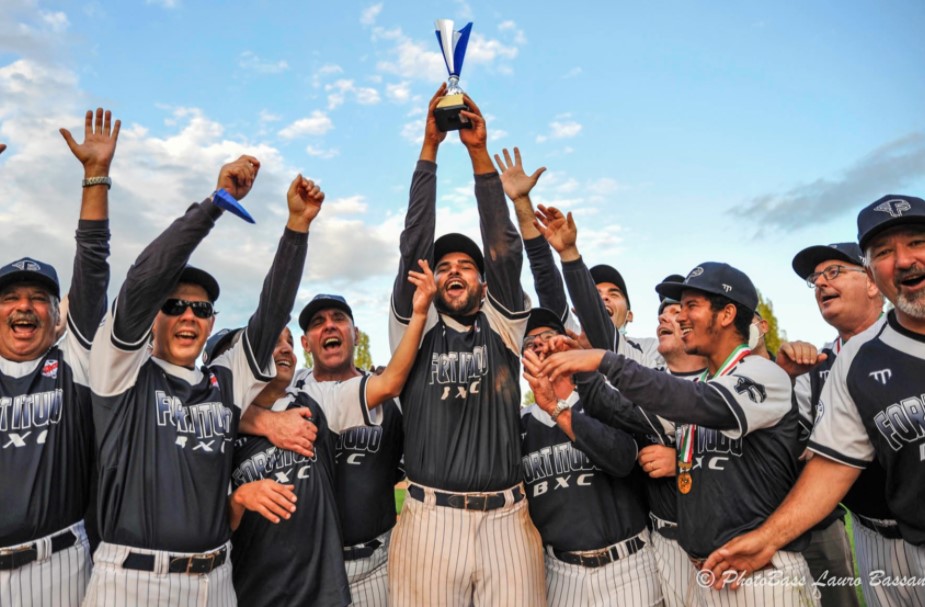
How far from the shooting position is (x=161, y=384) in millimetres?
3822

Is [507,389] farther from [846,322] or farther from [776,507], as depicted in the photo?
[846,322]

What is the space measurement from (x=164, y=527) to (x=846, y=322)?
4.87 metres

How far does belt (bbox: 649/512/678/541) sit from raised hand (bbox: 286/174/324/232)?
309 centimetres

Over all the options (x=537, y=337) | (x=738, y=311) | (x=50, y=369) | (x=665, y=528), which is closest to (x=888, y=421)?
(x=738, y=311)

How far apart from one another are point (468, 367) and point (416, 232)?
3.34ft

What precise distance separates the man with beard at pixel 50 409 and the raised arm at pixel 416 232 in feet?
6.15

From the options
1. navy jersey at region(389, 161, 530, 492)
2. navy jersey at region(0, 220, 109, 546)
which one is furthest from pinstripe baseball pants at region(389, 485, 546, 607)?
navy jersey at region(0, 220, 109, 546)

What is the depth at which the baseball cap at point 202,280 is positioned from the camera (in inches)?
162

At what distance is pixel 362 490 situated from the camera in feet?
15.3

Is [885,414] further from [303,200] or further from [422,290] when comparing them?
[303,200]

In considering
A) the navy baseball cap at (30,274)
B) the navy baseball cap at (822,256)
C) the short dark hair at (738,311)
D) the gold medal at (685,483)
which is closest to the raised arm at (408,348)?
the short dark hair at (738,311)

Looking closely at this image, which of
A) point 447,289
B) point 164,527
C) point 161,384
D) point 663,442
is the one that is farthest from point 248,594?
point 663,442

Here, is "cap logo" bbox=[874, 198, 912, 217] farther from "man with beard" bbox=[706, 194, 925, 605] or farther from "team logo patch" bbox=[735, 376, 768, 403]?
"team logo patch" bbox=[735, 376, 768, 403]

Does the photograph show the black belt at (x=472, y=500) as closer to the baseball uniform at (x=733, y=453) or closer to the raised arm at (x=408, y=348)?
the raised arm at (x=408, y=348)
